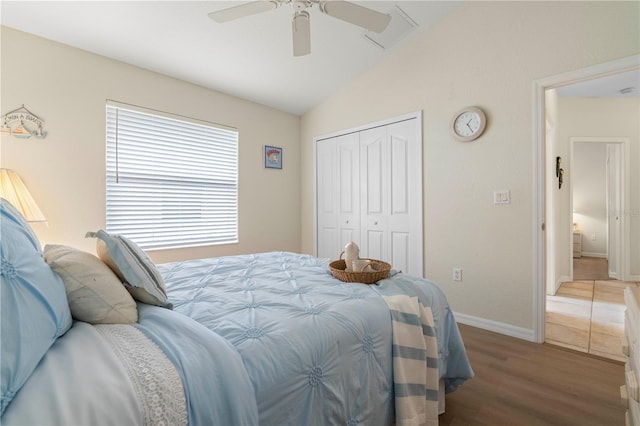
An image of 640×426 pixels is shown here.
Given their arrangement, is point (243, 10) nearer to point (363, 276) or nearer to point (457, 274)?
point (363, 276)

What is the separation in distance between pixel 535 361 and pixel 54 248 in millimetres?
2815

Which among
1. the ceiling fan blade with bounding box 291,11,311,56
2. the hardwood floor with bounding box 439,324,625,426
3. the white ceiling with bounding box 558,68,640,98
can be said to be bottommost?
the hardwood floor with bounding box 439,324,625,426

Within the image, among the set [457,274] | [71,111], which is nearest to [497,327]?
[457,274]

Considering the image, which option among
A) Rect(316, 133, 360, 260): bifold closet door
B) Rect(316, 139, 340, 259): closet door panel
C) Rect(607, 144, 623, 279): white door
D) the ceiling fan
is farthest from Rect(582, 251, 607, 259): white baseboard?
the ceiling fan

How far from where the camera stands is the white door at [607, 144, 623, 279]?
4.22 meters

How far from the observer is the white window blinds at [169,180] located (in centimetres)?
280

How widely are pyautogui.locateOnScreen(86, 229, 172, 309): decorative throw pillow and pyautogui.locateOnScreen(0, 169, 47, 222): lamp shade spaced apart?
4.90 feet

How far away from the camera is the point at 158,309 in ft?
3.35

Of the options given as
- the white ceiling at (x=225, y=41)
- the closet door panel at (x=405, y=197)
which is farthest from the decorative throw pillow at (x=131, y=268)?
the closet door panel at (x=405, y=197)

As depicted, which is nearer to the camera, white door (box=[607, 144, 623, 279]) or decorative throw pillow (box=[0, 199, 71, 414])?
decorative throw pillow (box=[0, 199, 71, 414])

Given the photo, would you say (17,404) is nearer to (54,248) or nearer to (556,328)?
(54,248)

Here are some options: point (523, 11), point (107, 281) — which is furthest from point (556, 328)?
point (107, 281)

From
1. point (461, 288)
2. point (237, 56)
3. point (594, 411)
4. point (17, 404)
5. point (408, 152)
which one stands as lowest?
point (594, 411)

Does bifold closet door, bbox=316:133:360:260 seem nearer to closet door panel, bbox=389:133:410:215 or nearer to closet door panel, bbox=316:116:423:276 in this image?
closet door panel, bbox=316:116:423:276
